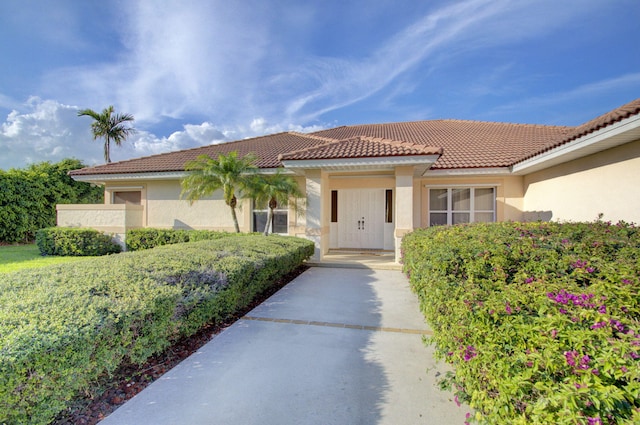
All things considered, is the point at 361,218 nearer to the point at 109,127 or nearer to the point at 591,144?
the point at 591,144

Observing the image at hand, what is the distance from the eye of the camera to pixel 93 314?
299 centimetres

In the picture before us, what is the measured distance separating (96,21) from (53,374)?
40.6ft

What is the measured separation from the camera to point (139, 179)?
1452cm

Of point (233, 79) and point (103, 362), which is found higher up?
point (233, 79)

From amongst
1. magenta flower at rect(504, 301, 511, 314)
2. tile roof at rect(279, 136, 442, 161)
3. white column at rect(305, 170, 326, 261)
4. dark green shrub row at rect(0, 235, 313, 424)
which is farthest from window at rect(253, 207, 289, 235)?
magenta flower at rect(504, 301, 511, 314)

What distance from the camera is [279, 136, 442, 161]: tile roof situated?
1002 cm

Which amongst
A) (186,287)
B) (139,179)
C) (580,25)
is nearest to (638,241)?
(186,287)

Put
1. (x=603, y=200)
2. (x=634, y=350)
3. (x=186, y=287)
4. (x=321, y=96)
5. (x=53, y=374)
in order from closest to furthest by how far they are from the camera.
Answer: (x=634, y=350)
(x=53, y=374)
(x=186, y=287)
(x=603, y=200)
(x=321, y=96)

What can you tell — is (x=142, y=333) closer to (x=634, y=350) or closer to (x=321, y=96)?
(x=634, y=350)

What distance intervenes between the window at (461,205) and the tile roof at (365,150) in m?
3.46

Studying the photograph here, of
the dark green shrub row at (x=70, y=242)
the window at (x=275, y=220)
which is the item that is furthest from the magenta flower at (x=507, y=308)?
the dark green shrub row at (x=70, y=242)

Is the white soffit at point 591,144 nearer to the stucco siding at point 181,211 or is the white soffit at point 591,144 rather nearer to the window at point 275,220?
the window at point 275,220

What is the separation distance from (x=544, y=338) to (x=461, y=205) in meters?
12.2

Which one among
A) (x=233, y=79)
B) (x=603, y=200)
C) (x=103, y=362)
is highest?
(x=233, y=79)
